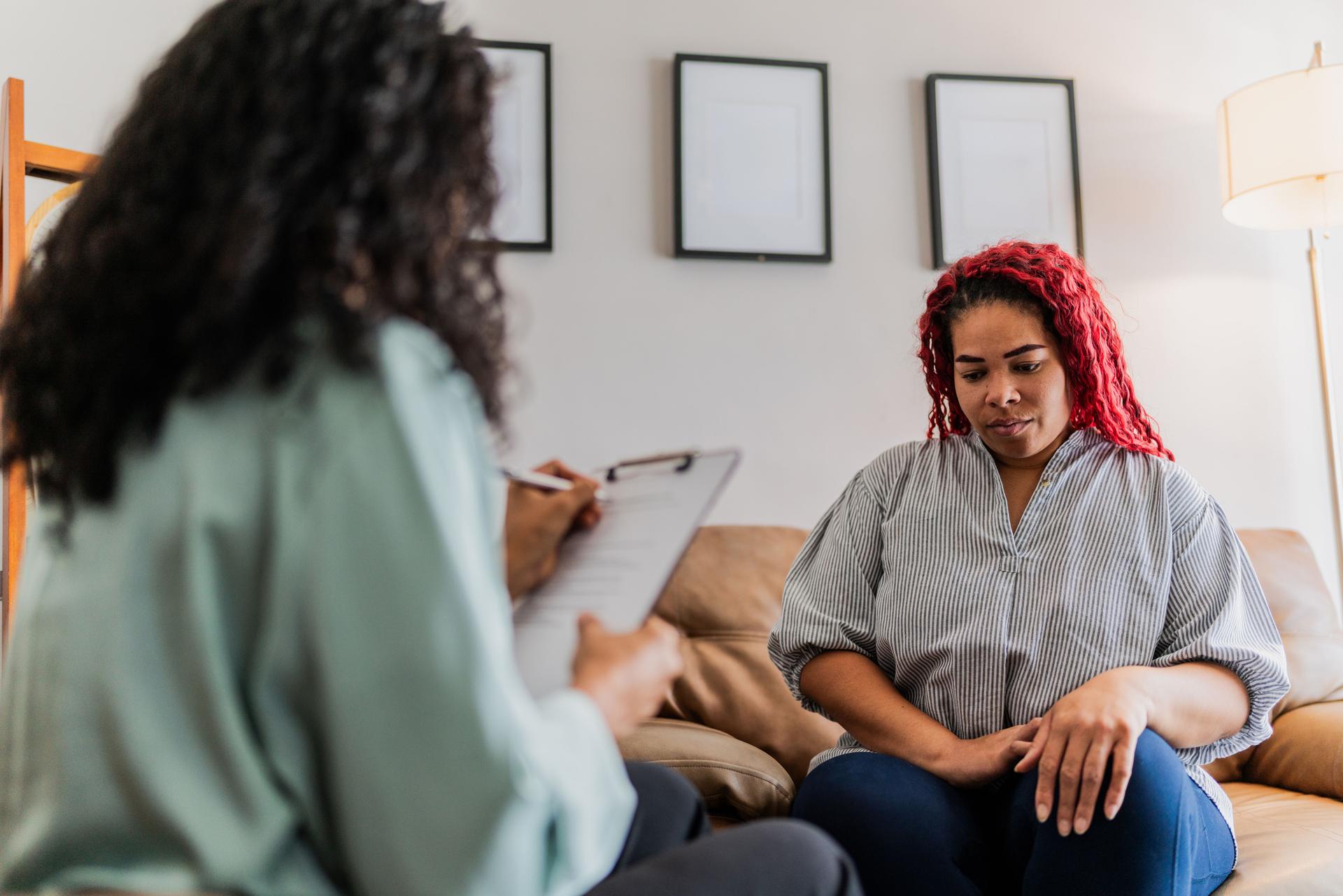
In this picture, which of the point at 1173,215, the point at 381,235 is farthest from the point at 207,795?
the point at 1173,215

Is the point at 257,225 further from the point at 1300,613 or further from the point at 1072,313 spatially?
the point at 1300,613

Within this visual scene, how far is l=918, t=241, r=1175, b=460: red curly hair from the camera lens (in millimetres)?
1437

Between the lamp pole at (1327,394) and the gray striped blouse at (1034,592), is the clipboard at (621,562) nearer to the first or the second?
the gray striped blouse at (1034,592)

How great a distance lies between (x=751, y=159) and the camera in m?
2.22

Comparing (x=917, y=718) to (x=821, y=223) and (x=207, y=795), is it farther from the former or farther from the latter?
(x=821, y=223)

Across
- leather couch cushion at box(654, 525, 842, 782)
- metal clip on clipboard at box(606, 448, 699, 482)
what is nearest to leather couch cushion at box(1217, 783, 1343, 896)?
leather couch cushion at box(654, 525, 842, 782)

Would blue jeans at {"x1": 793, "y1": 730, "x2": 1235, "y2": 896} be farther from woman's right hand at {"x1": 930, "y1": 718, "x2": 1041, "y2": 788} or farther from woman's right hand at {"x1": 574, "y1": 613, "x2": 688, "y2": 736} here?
woman's right hand at {"x1": 574, "y1": 613, "x2": 688, "y2": 736}

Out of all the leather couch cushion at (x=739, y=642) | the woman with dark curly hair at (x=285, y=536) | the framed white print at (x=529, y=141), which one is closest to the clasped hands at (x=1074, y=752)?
the leather couch cushion at (x=739, y=642)

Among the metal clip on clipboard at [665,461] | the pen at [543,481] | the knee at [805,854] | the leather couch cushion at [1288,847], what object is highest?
the metal clip on clipboard at [665,461]

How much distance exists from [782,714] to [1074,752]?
707 millimetres

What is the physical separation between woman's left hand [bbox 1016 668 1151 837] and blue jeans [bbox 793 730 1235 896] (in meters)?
0.02

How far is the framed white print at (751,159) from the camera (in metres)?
2.19

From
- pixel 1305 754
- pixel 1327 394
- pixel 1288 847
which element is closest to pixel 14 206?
pixel 1288 847

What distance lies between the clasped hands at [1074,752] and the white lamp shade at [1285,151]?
131cm
